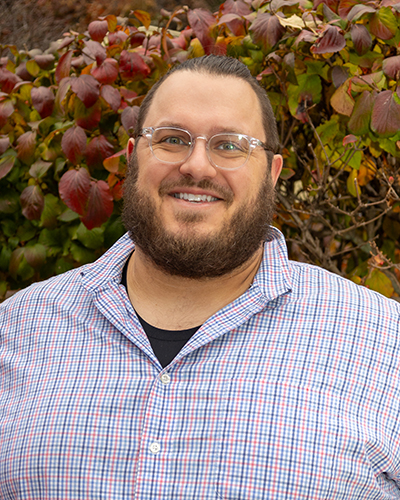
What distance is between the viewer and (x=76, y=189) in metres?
2.14

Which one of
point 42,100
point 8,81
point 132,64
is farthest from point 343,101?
point 8,81

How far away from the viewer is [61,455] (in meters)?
1.53

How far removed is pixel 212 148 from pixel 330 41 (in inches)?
20.6

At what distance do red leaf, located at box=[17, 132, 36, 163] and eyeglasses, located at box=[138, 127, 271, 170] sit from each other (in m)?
0.80

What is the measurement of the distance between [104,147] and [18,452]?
3.86 ft

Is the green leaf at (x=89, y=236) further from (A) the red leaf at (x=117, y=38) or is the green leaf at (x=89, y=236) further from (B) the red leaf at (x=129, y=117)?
(A) the red leaf at (x=117, y=38)

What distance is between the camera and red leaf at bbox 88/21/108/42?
88.4 inches

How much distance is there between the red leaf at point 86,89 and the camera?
6.84ft

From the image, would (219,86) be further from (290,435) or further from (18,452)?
(18,452)

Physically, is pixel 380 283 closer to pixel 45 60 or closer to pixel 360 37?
pixel 360 37

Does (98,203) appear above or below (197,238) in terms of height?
below

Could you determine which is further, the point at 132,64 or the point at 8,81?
the point at 8,81

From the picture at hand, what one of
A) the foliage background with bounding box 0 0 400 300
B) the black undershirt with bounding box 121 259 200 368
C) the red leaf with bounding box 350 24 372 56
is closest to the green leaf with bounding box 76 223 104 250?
the foliage background with bounding box 0 0 400 300

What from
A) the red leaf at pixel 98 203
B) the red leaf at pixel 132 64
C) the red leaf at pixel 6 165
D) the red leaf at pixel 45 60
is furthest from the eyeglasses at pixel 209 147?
the red leaf at pixel 45 60
